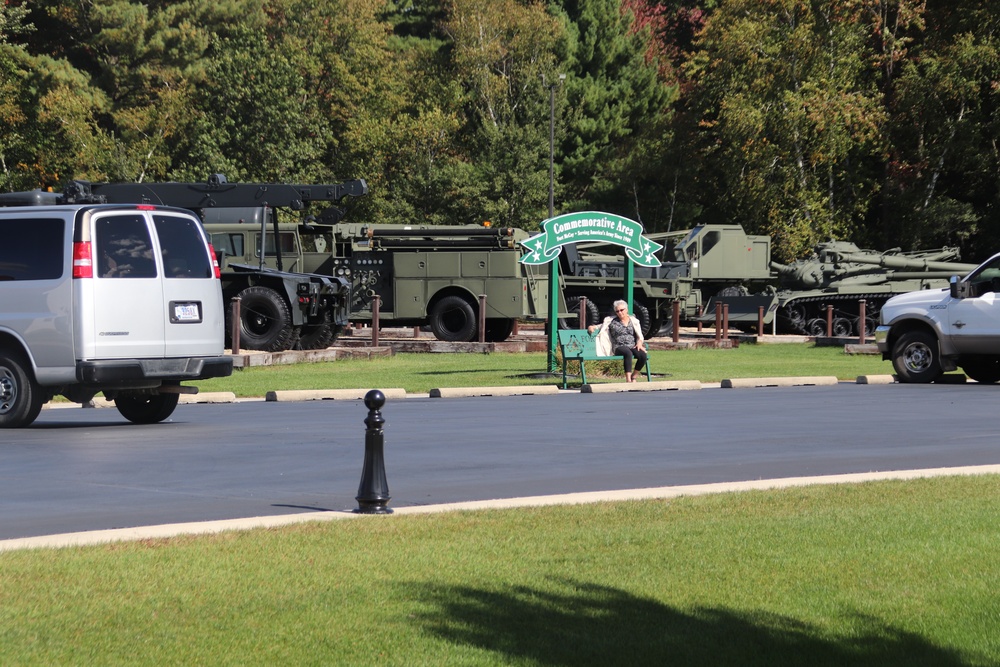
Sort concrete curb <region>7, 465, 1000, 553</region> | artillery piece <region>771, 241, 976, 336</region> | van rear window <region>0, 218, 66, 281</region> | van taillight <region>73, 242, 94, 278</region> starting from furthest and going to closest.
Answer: artillery piece <region>771, 241, 976, 336</region>
van rear window <region>0, 218, 66, 281</region>
van taillight <region>73, 242, 94, 278</region>
concrete curb <region>7, 465, 1000, 553</region>

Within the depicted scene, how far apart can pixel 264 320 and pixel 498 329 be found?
24.9 ft

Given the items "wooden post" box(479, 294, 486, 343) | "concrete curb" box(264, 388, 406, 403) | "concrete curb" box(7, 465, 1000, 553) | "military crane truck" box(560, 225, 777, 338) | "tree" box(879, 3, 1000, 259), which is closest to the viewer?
"concrete curb" box(7, 465, 1000, 553)

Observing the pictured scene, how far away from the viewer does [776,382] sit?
22109 millimetres

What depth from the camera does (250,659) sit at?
18.7 feet

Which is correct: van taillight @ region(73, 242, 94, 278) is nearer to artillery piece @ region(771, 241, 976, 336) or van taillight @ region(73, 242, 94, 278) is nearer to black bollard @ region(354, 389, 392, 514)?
black bollard @ region(354, 389, 392, 514)

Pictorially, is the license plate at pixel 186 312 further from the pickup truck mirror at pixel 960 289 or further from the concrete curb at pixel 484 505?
the pickup truck mirror at pixel 960 289

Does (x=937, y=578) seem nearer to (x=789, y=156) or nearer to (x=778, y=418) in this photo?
(x=778, y=418)

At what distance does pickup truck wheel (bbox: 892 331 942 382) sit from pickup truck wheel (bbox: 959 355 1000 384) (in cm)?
64

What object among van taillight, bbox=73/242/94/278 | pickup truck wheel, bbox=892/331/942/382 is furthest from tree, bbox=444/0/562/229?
van taillight, bbox=73/242/94/278

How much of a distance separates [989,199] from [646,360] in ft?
114

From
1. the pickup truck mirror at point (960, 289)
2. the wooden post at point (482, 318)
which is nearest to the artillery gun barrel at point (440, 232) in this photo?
the wooden post at point (482, 318)

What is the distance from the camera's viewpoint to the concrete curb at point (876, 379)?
22938 mm

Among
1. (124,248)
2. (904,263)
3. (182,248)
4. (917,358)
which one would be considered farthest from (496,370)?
(904,263)

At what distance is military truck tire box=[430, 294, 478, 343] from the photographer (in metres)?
31.6
